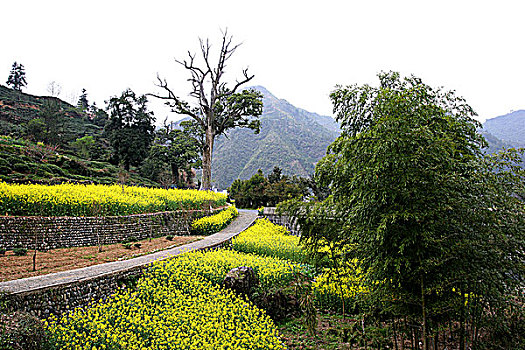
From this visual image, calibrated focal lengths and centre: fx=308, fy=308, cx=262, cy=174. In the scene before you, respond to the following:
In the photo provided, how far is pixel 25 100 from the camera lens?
35500 mm

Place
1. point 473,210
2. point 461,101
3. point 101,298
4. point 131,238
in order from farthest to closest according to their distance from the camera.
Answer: point 131,238
point 101,298
point 461,101
point 473,210

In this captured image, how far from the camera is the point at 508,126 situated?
44.8 metres

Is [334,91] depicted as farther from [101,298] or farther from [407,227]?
[101,298]

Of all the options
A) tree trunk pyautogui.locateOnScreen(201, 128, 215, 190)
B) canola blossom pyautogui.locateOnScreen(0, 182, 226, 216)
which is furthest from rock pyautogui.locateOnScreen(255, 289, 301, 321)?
tree trunk pyautogui.locateOnScreen(201, 128, 215, 190)

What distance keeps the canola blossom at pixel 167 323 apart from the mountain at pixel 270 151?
38.1 metres

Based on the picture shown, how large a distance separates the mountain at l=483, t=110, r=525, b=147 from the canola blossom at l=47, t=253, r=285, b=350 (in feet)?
147

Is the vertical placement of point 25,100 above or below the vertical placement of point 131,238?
above

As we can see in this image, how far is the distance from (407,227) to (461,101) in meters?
1.88

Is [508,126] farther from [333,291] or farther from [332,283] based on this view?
[333,291]

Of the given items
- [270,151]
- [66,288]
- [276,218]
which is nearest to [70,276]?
[66,288]

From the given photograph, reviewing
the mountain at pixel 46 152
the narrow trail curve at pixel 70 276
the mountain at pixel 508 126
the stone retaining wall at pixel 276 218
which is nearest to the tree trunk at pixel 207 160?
the stone retaining wall at pixel 276 218

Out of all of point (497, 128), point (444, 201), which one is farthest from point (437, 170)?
point (497, 128)

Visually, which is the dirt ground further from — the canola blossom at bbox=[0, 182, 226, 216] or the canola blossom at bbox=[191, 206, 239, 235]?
the canola blossom at bbox=[191, 206, 239, 235]

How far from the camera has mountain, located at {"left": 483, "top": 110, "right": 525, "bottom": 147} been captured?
40.0m
